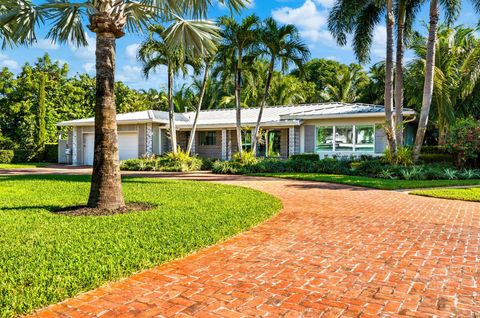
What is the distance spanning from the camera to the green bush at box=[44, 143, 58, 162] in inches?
1185

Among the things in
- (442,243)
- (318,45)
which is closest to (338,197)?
(442,243)

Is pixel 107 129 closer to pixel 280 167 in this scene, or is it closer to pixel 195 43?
pixel 195 43

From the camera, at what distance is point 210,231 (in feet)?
20.9

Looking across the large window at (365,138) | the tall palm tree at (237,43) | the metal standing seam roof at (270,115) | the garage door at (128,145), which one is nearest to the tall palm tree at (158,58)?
the tall palm tree at (237,43)

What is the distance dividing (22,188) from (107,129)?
19.6 feet

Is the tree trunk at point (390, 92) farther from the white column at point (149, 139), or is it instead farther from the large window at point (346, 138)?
the white column at point (149, 139)

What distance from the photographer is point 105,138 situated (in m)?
8.00

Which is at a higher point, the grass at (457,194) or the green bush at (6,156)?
the green bush at (6,156)

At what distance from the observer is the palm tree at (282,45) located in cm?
1878

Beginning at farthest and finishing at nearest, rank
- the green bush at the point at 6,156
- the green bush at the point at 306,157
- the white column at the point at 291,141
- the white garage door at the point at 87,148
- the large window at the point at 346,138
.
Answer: the green bush at the point at 6,156 < the white garage door at the point at 87,148 < the white column at the point at 291,141 < the large window at the point at 346,138 < the green bush at the point at 306,157

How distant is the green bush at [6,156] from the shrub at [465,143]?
2975 centimetres

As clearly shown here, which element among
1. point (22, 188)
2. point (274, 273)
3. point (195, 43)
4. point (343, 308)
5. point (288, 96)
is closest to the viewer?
point (343, 308)

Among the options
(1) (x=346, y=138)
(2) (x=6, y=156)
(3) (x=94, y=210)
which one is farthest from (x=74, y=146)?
(3) (x=94, y=210)

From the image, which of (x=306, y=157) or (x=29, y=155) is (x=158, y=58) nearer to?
(x=306, y=157)
